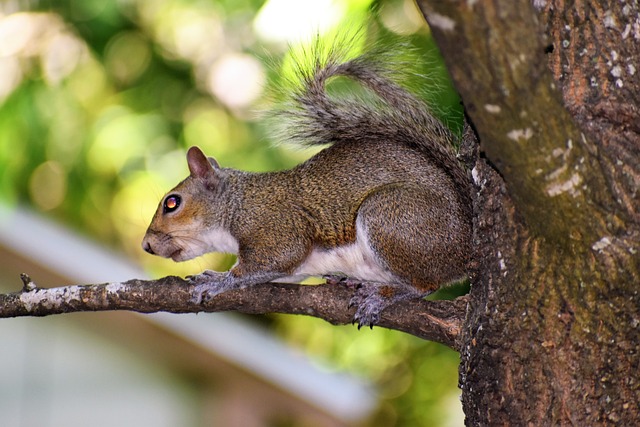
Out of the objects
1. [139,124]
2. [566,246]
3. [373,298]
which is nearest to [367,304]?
[373,298]

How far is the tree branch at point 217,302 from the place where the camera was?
2.37m

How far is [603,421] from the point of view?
1.83 m

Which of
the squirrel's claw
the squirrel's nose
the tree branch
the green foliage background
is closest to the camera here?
the tree branch

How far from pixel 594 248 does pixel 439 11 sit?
618mm

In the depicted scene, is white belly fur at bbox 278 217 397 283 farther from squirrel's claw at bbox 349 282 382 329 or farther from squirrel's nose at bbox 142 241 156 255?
squirrel's nose at bbox 142 241 156 255

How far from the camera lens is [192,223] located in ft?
11.1

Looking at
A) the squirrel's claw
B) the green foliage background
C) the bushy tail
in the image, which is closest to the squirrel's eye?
the bushy tail

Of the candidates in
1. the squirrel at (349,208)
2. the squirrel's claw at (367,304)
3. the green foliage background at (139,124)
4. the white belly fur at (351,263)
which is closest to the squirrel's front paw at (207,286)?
the squirrel at (349,208)

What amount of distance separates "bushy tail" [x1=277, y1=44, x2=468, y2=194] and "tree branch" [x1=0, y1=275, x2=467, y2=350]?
0.64 m

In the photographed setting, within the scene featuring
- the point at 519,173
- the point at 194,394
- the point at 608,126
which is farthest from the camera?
the point at 194,394

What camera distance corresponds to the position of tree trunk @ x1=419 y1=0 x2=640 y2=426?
5.31ft

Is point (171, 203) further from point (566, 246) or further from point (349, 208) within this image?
point (566, 246)

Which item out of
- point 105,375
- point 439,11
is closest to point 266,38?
point 105,375

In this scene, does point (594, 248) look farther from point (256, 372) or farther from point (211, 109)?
point (211, 109)
